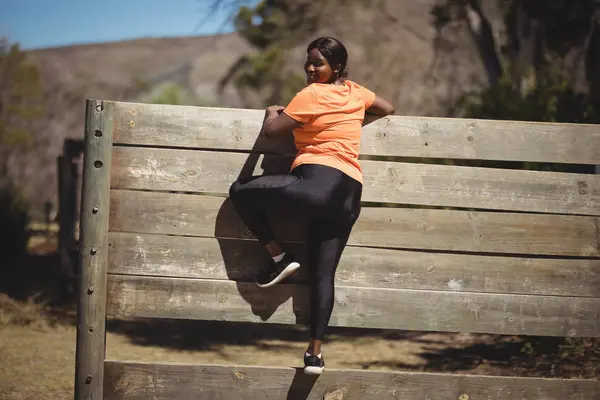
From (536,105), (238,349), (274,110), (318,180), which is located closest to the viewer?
(318,180)

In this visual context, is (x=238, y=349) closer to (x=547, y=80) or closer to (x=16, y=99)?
(x=547, y=80)

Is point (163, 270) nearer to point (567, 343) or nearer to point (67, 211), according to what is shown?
point (567, 343)

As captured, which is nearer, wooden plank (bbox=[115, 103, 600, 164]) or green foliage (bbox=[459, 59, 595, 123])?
wooden plank (bbox=[115, 103, 600, 164])

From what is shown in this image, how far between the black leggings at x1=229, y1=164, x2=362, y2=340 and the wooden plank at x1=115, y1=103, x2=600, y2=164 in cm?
31

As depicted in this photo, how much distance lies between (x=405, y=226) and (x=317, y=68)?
1034 mm

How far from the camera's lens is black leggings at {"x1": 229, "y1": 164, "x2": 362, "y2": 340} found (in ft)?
12.5

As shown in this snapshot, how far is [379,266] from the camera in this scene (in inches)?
163

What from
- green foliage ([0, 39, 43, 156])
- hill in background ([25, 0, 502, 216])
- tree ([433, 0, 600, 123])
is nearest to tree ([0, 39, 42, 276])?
green foliage ([0, 39, 43, 156])

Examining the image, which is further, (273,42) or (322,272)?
(273,42)

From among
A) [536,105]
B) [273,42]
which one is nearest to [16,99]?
[273,42]

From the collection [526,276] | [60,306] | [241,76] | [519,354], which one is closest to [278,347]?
[519,354]

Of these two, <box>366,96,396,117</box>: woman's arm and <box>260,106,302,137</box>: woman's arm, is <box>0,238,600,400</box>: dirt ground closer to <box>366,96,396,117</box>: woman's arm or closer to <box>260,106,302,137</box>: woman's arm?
<box>260,106,302,137</box>: woman's arm

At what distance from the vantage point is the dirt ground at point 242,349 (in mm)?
6105

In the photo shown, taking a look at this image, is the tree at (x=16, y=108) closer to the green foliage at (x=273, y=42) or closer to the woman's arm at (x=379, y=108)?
the green foliage at (x=273, y=42)
